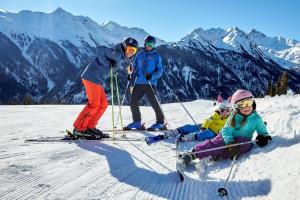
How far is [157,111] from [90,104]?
2272 mm

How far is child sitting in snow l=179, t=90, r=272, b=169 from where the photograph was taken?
5.59 meters

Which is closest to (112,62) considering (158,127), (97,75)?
(97,75)

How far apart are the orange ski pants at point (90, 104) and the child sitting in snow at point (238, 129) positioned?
10.5 ft

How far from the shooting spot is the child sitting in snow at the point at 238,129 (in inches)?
220

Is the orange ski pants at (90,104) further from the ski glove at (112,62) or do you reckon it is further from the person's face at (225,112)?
the person's face at (225,112)

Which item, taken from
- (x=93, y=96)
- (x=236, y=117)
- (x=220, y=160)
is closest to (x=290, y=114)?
(x=236, y=117)

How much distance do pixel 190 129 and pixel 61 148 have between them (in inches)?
116

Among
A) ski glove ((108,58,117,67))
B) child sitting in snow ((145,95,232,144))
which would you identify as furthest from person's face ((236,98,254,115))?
ski glove ((108,58,117,67))

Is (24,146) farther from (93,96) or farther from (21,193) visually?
(21,193)

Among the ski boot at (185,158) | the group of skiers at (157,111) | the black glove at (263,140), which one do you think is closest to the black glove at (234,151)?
the group of skiers at (157,111)

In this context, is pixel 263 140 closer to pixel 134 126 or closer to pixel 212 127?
pixel 212 127

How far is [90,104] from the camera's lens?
8305 millimetres

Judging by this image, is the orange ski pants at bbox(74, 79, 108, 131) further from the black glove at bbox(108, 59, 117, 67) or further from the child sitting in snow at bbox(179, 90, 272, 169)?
the child sitting in snow at bbox(179, 90, 272, 169)

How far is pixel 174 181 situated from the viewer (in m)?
4.98
